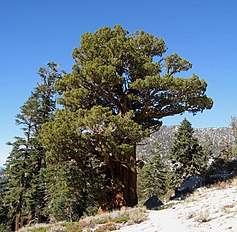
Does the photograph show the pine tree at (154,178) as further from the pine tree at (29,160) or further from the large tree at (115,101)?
the large tree at (115,101)

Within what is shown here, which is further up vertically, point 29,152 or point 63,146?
point 29,152

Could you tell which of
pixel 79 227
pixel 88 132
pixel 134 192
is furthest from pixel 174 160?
pixel 79 227

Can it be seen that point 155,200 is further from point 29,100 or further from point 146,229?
point 29,100

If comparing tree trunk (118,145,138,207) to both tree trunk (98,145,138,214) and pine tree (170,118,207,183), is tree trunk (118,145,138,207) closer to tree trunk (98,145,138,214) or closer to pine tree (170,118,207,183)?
tree trunk (98,145,138,214)

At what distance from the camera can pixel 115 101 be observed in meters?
16.7

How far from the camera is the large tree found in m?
13.4

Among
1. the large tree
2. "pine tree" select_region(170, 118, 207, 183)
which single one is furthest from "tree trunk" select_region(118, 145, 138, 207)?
"pine tree" select_region(170, 118, 207, 183)

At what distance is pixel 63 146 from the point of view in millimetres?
14242

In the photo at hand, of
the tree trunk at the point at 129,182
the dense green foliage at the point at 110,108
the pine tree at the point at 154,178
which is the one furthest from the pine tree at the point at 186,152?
the tree trunk at the point at 129,182

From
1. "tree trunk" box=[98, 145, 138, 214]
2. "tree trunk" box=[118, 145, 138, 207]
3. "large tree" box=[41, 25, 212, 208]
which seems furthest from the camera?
"tree trunk" box=[118, 145, 138, 207]

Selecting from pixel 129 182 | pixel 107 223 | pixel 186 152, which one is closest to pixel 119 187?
pixel 129 182

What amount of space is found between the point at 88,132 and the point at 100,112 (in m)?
1.93

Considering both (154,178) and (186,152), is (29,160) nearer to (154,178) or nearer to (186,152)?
(186,152)

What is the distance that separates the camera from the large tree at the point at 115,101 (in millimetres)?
13422
